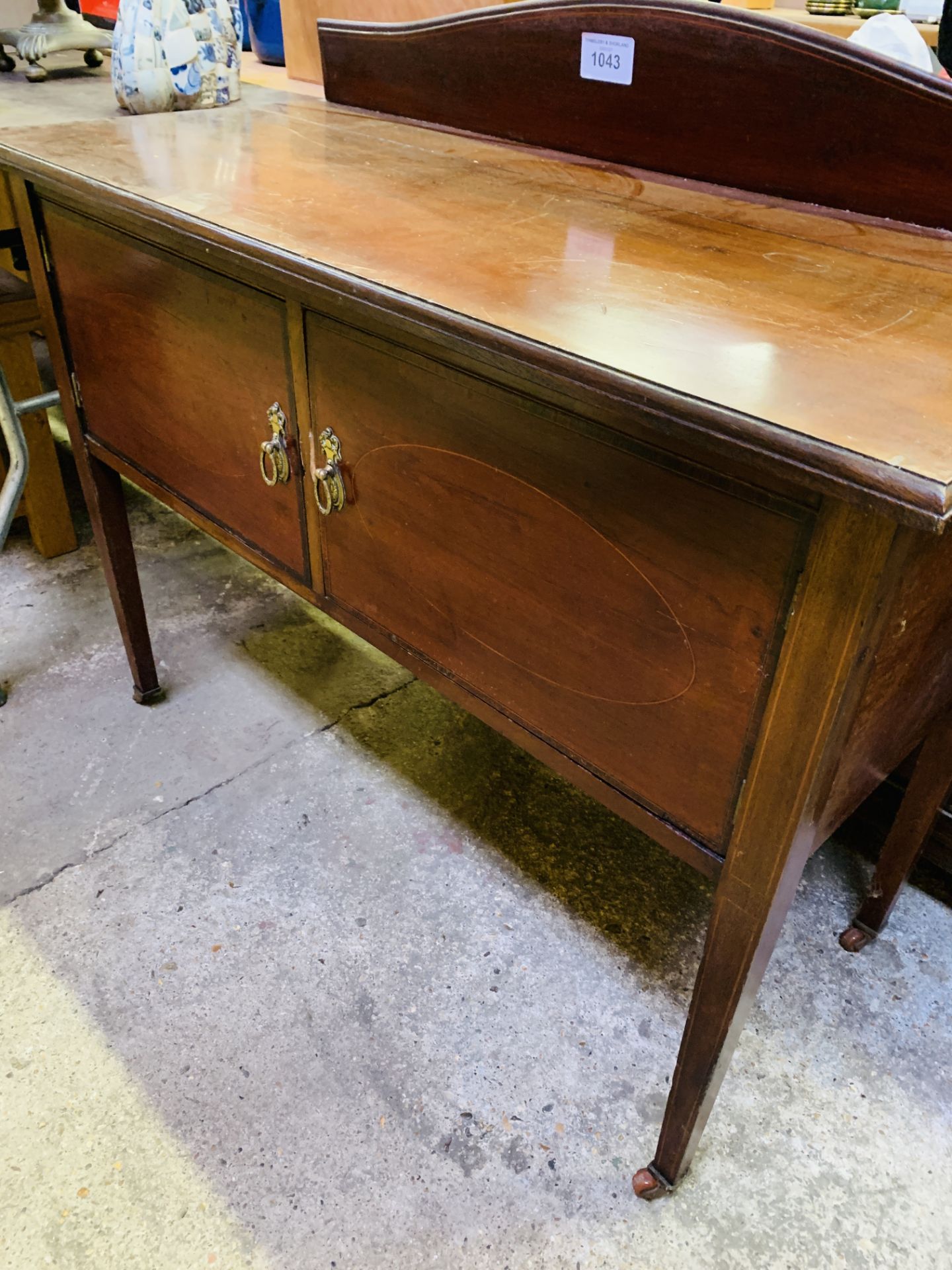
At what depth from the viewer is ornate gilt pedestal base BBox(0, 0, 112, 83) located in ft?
6.64

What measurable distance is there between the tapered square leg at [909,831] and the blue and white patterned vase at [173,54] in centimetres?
139

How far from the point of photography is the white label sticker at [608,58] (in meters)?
1.20

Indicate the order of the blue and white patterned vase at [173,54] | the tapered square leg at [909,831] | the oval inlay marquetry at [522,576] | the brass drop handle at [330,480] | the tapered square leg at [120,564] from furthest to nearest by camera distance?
the tapered square leg at [120,564] < the blue and white patterned vase at [173,54] < the tapered square leg at [909,831] < the brass drop handle at [330,480] < the oval inlay marquetry at [522,576]

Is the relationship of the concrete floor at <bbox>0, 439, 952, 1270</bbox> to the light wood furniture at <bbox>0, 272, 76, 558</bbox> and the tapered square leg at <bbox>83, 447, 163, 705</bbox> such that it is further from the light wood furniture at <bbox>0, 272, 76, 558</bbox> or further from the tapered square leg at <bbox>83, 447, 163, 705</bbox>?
the light wood furniture at <bbox>0, 272, 76, 558</bbox>

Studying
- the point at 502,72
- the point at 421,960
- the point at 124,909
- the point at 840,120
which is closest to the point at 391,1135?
the point at 421,960

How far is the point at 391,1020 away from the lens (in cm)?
126

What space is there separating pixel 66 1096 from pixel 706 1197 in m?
0.76

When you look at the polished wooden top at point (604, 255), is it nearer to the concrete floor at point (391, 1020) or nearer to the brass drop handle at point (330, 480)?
the brass drop handle at point (330, 480)

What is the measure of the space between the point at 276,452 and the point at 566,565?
16.3 inches

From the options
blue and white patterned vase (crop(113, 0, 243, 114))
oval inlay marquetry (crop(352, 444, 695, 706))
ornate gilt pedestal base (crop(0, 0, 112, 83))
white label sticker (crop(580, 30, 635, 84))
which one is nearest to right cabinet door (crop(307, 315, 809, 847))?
oval inlay marquetry (crop(352, 444, 695, 706))

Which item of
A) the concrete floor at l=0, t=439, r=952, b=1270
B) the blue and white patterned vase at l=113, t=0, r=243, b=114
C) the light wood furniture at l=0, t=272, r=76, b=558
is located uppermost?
the blue and white patterned vase at l=113, t=0, r=243, b=114

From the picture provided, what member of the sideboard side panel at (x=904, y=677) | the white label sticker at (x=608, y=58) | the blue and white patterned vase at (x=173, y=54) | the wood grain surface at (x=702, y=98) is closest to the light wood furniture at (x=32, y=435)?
the blue and white patterned vase at (x=173, y=54)

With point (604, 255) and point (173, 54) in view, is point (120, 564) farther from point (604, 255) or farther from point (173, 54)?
point (604, 255)

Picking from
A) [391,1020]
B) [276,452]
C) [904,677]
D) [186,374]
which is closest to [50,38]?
[186,374]
